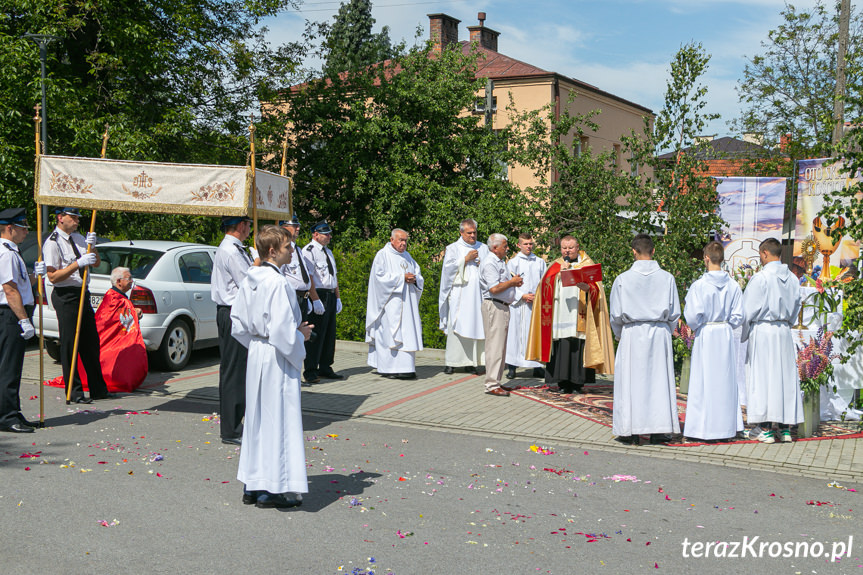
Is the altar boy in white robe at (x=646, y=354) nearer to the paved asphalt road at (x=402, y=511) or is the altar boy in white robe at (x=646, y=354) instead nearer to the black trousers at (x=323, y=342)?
the paved asphalt road at (x=402, y=511)

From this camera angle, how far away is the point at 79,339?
923 cm

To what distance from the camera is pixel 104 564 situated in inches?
182

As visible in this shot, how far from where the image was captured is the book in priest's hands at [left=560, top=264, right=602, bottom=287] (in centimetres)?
995

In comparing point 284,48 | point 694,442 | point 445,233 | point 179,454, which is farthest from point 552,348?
point 284,48

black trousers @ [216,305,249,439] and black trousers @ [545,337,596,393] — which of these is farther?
black trousers @ [545,337,596,393]

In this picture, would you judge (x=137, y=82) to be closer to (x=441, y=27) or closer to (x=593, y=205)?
(x=593, y=205)

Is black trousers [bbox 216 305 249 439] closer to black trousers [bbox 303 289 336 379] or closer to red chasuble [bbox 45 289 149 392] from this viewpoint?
red chasuble [bbox 45 289 149 392]

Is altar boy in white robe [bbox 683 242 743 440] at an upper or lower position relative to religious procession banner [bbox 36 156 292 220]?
lower

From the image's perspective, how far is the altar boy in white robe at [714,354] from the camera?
7.91 meters

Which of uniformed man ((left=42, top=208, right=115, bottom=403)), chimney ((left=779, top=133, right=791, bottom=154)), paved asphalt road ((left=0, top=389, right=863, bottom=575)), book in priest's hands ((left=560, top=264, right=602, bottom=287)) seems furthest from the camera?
chimney ((left=779, top=133, right=791, bottom=154))

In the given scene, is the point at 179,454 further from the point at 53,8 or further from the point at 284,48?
the point at 284,48

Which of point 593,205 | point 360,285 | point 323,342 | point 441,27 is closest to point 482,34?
point 441,27

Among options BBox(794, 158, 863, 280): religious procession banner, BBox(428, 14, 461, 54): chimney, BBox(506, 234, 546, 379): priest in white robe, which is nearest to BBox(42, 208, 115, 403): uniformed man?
BBox(506, 234, 546, 379): priest in white robe

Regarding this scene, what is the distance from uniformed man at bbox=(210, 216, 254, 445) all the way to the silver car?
3258mm
